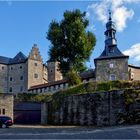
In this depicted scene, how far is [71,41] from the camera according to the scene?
185 ft

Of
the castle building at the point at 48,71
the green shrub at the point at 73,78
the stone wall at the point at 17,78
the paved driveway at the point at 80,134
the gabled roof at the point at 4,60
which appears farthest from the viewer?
the gabled roof at the point at 4,60

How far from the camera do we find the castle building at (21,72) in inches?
3046

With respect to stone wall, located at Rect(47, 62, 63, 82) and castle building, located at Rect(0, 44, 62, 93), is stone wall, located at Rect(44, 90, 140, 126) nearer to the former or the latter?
castle building, located at Rect(0, 44, 62, 93)

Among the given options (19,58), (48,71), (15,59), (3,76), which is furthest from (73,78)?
(48,71)

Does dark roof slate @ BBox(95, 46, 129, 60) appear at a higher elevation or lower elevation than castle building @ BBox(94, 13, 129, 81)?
higher

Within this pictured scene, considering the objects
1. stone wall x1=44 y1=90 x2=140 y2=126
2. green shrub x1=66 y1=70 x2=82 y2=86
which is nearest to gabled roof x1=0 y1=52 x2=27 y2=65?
green shrub x1=66 y1=70 x2=82 y2=86

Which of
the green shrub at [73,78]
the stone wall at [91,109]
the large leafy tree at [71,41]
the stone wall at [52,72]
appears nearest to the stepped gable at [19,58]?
the stone wall at [52,72]

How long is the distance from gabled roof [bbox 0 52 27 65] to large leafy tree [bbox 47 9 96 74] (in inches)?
900

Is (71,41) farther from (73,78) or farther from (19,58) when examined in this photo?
(19,58)

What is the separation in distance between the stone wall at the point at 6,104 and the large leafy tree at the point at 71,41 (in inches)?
477

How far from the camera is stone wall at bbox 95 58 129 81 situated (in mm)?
60969

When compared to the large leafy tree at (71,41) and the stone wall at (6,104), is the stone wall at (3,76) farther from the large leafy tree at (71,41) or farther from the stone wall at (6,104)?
the stone wall at (6,104)

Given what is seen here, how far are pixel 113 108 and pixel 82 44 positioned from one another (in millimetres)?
19907

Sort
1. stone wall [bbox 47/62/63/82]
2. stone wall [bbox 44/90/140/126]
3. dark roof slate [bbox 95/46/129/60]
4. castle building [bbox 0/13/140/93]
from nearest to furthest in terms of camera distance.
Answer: stone wall [bbox 44/90/140/126] < castle building [bbox 0/13/140/93] < dark roof slate [bbox 95/46/129/60] < stone wall [bbox 47/62/63/82]
